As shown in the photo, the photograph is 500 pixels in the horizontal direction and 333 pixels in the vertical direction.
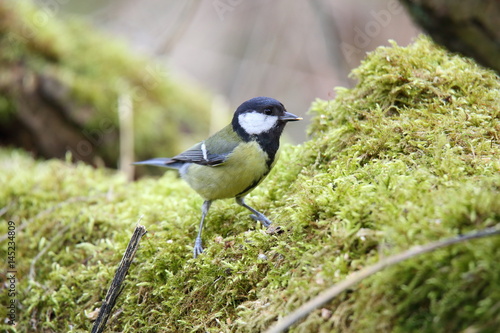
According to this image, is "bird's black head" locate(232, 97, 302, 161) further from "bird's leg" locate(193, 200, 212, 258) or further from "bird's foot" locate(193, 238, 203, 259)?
"bird's foot" locate(193, 238, 203, 259)

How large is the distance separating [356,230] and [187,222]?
55.6 inches

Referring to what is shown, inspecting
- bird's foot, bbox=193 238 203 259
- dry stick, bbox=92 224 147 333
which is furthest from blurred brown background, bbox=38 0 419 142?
dry stick, bbox=92 224 147 333

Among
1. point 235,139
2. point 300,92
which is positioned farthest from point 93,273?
point 300,92

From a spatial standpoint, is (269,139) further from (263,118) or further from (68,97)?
(68,97)

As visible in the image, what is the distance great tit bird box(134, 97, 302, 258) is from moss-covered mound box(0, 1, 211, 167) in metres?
2.74

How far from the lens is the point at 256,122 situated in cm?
311

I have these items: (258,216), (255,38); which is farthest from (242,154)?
(255,38)

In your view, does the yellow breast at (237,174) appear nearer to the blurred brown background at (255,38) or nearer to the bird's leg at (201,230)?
the bird's leg at (201,230)

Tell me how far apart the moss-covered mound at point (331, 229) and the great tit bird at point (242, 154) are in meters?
0.14

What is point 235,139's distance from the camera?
122 inches

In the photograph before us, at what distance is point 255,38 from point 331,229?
22.4ft

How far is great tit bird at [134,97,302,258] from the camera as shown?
2.93 m

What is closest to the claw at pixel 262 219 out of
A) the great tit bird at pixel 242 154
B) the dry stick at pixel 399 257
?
the great tit bird at pixel 242 154

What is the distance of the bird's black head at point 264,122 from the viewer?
9.86 ft
